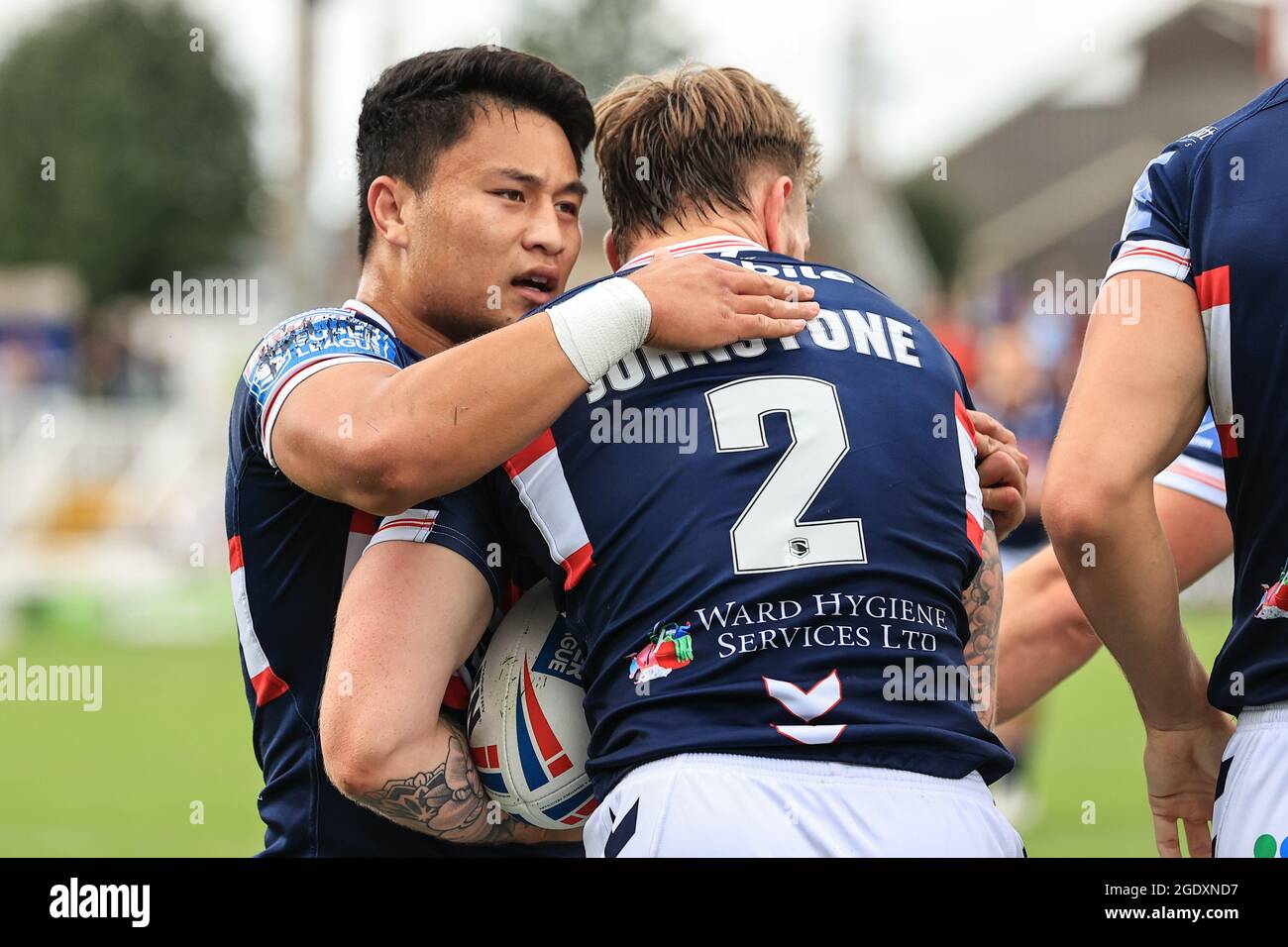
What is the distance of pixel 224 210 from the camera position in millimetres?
49094

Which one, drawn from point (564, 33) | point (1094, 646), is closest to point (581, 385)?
point (1094, 646)

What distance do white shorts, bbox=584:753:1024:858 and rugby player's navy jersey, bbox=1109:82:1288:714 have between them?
721 millimetres

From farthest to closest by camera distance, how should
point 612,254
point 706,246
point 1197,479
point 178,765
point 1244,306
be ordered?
point 178,765 < point 1197,479 < point 612,254 < point 706,246 < point 1244,306

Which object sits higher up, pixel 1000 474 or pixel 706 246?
pixel 706 246

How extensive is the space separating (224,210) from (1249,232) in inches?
1931

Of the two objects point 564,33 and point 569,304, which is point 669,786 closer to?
point 569,304

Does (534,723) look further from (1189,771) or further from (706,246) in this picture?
(1189,771)

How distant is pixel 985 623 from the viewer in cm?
312

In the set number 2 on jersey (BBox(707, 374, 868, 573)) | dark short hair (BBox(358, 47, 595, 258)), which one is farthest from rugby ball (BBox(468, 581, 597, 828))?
dark short hair (BBox(358, 47, 595, 258))

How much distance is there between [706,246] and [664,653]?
796mm

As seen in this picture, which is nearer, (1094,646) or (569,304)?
(569,304)

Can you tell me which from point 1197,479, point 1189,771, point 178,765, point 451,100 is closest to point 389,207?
point 451,100

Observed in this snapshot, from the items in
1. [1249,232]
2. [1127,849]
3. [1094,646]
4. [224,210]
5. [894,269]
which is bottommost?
[1127,849]

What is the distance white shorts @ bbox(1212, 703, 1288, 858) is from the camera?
9.46 ft
